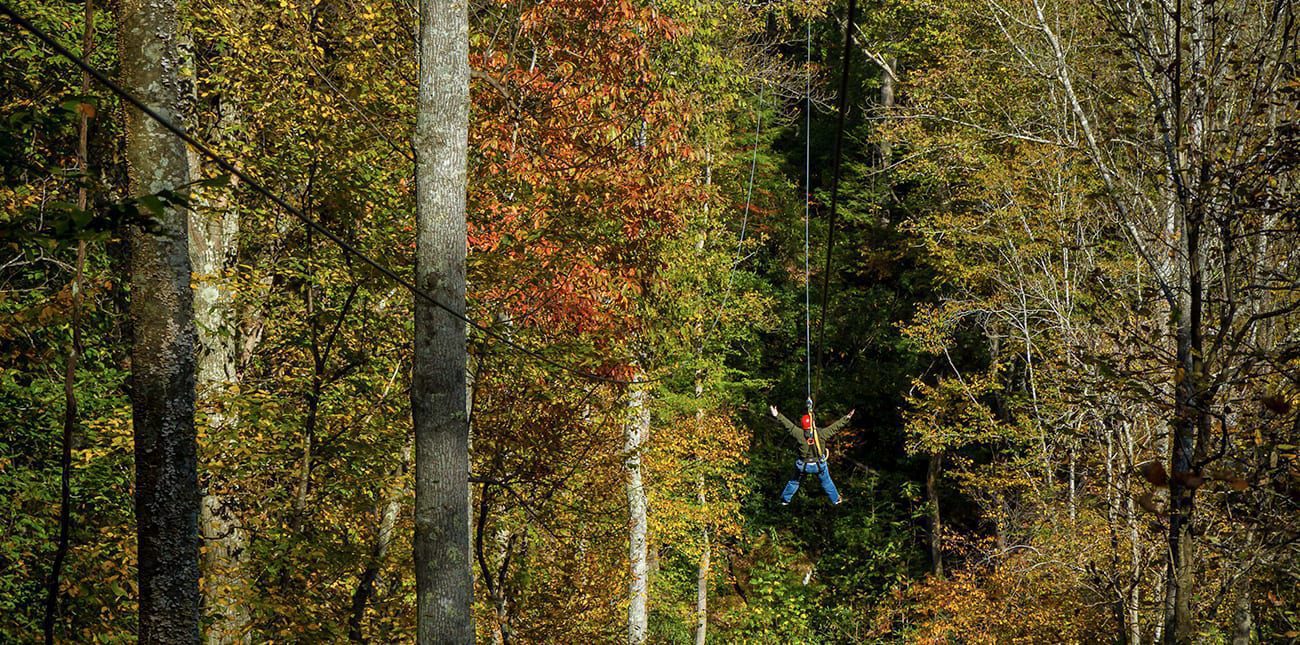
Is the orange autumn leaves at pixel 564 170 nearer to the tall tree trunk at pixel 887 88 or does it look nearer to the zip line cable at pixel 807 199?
the zip line cable at pixel 807 199

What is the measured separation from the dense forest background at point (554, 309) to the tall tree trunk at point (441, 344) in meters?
0.49

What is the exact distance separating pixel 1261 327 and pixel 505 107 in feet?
22.4

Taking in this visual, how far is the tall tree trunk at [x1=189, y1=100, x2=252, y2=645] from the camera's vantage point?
26.4 ft

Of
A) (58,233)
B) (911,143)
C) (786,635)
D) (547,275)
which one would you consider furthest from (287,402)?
(911,143)

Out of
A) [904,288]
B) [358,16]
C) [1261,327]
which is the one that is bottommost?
[1261,327]

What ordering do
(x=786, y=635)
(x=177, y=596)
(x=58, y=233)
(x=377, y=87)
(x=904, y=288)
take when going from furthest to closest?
1. (x=904, y=288)
2. (x=786, y=635)
3. (x=377, y=87)
4. (x=177, y=596)
5. (x=58, y=233)

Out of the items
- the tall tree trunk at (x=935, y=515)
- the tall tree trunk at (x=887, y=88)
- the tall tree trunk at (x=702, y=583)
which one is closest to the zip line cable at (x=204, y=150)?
the tall tree trunk at (x=702, y=583)

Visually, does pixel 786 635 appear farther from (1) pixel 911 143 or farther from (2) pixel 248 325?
(2) pixel 248 325

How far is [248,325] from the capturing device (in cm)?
942

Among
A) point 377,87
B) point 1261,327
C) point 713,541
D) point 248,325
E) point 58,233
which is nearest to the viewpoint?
point 58,233

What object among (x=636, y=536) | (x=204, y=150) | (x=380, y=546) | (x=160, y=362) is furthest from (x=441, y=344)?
(x=636, y=536)

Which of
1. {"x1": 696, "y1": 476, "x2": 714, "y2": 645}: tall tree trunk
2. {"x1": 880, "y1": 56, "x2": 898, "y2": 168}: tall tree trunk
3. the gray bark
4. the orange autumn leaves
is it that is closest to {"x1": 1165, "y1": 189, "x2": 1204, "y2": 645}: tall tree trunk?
the orange autumn leaves

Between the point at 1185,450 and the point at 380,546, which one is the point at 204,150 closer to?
the point at 1185,450

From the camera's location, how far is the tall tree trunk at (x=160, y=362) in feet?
16.2
